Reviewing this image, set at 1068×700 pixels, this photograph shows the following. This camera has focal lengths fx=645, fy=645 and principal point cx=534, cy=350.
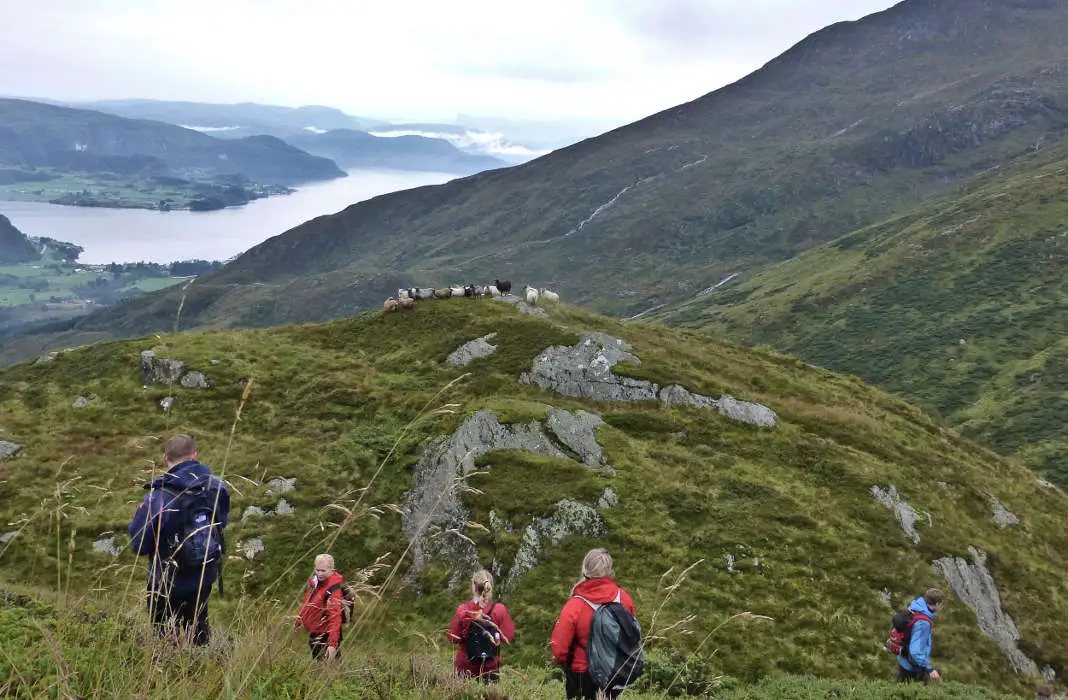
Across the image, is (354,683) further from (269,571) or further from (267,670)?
(269,571)

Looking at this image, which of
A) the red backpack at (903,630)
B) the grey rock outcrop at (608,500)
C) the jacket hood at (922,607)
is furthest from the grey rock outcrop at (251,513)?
the jacket hood at (922,607)

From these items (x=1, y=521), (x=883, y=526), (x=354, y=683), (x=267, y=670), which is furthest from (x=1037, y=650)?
(x=1, y=521)

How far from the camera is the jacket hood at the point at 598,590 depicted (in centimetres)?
842

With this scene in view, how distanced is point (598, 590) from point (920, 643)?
10550 mm

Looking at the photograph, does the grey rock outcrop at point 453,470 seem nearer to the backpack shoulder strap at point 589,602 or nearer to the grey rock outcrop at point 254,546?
the grey rock outcrop at point 254,546

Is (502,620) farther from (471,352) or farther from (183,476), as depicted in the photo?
(471,352)

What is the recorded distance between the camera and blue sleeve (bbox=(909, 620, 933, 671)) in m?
14.5

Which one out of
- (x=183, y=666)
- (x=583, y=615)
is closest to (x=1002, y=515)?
(x=583, y=615)

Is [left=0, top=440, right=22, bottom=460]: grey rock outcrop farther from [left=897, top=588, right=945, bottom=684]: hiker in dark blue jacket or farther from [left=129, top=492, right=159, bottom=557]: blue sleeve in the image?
[left=897, top=588, right=945, bottom=684]: hiker in dark blue jacket

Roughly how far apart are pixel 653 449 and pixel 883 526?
27.6 ft

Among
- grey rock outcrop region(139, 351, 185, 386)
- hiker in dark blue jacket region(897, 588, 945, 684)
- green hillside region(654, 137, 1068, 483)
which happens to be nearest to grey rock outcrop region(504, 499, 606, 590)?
hiker in dark blue jacket region(897, 588, 945, 684)

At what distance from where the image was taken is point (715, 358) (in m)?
37.8

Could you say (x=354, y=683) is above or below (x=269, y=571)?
above

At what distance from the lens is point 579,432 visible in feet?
83.7
